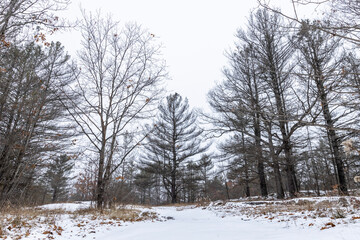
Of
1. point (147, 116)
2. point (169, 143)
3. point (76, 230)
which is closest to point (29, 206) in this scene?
point (76, 230)

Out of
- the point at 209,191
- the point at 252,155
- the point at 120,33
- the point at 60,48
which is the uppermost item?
the point at 60,48

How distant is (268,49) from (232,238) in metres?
10.9

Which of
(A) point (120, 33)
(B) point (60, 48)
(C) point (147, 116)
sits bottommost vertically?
(C) point (147, 116)

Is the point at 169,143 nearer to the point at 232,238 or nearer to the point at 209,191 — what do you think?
the point at 209,191

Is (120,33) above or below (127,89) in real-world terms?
above

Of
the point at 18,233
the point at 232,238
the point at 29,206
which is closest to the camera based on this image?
the point at 232,238

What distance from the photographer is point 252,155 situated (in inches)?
432

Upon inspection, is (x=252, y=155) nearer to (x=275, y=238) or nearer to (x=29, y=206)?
(x=275, y=238)

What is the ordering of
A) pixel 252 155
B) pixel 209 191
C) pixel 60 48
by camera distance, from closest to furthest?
pixel 252 155 < pixel 60 48 < pixel 209 191

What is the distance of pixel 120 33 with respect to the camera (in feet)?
28.2

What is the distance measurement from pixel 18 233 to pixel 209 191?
21.7m

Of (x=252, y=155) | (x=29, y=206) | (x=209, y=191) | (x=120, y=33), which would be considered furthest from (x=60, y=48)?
(x=209, y=191)

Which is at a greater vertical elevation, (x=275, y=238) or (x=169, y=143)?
(x=169, y=143)

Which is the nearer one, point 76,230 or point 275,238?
point 275,238
